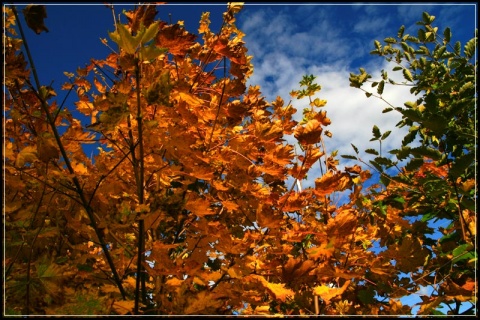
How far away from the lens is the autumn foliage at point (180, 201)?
1.29 meters

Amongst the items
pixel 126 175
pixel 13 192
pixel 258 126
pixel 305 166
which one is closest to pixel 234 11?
pixel 258 126

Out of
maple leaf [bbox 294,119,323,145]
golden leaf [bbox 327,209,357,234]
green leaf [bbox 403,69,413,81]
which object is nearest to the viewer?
golden leaf [bbox 327,209,357,234]

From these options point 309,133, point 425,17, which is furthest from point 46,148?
point 425,17

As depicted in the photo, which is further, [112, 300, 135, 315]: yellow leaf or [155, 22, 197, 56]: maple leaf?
[155, 22, 197, 56]: maple leaf

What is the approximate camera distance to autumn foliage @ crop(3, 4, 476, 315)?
1292 mm

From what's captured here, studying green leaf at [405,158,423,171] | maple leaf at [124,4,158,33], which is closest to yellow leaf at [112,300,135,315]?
maple leaf at [124,4,158,33]

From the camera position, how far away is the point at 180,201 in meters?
1.24

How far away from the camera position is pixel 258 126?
1872 mm

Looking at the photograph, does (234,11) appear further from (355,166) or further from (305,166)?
(355,166)

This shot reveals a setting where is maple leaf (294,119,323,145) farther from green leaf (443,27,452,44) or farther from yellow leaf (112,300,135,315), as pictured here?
green leaf (443,27,452,44)

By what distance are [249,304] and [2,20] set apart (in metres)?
1.62

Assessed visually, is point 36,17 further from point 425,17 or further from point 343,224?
point 425,17

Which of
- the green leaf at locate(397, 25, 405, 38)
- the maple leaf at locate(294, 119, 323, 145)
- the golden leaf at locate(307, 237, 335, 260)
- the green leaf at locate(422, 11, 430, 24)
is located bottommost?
the golden leaf at locate(307, 237, 335, 260)

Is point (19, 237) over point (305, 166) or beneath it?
beneath
